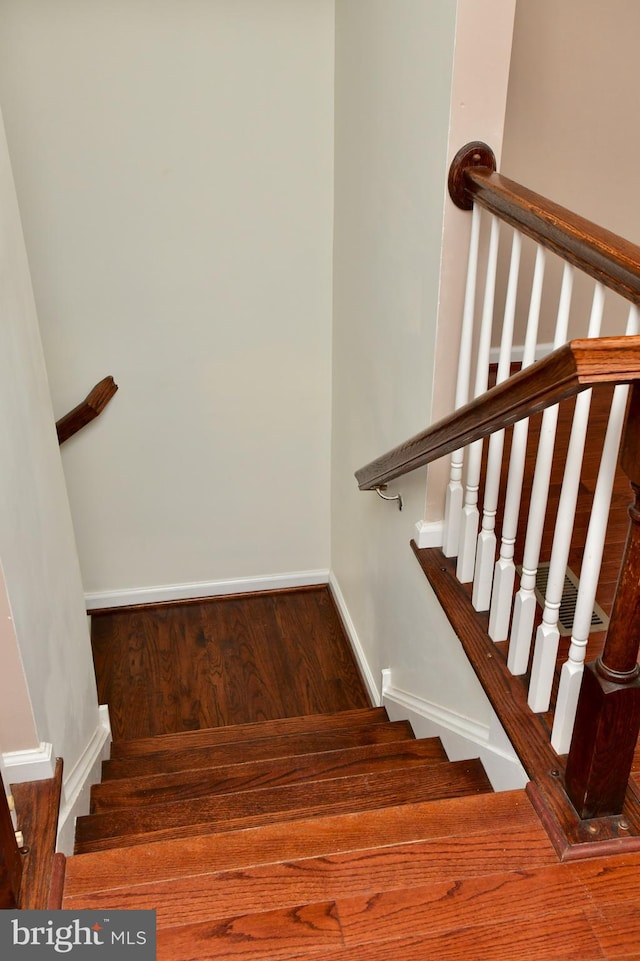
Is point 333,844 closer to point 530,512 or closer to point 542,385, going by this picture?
point 530,512

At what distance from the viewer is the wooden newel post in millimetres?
1344

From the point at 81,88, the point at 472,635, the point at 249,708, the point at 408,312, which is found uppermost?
the point at 81,88

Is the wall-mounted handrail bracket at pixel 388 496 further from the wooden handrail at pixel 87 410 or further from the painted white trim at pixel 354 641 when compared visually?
the wooden handrail at pixel 87 410

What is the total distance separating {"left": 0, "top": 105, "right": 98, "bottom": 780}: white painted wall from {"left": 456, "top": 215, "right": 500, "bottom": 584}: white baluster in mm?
1101

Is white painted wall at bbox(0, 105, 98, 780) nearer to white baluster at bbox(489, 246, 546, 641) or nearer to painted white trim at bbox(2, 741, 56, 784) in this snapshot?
painted white trim at bbox(2, 741, 56, 784)

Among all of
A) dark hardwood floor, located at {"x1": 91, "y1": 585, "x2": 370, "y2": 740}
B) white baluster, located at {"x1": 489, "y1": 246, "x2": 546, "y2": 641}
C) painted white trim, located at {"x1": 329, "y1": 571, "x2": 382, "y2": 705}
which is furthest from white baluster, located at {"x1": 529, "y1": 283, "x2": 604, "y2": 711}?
dark hardwood floor, located at {"x1": 91, "y1": 585, "x2": 370, "y2": 740}

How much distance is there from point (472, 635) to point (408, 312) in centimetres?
94

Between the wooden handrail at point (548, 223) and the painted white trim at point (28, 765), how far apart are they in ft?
5.02

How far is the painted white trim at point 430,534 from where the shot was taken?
240 cm

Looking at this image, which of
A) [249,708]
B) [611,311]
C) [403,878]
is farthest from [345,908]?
[611,311]

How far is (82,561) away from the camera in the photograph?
391cm

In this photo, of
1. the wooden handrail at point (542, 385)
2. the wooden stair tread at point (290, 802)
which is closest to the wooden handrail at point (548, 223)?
the wooden handrail at point (542, 385)

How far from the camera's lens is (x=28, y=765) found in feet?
6.11

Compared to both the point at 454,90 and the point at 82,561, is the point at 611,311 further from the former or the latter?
the point at 82,561
